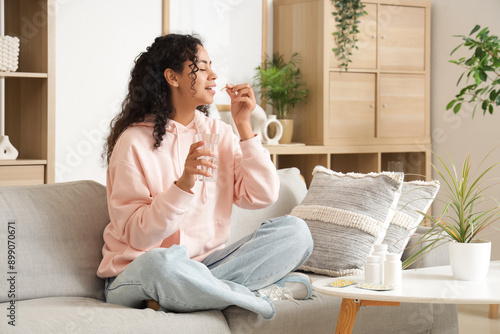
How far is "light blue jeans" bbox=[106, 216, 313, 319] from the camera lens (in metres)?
1.92

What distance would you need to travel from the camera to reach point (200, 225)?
2285mm

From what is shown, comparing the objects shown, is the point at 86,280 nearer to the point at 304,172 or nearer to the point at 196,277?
the point at 196,277

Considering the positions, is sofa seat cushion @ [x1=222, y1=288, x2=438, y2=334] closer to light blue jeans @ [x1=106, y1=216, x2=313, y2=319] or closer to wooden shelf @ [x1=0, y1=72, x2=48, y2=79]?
light blue jeans @ [x1=106, y1=216, x2=313, y2=319]

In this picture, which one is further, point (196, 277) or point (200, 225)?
point (200, 225)

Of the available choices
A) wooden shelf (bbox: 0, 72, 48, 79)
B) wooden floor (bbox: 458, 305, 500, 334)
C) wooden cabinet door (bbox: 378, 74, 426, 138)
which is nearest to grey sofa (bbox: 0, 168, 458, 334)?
wooden floor (bbox: 458, 305, 500, 334)

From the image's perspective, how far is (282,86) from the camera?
4.41 metres

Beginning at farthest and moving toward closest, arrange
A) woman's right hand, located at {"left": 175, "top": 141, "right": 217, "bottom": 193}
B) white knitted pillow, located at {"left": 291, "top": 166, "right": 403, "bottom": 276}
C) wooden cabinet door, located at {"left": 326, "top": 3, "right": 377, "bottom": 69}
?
wooden cabinet door, located at {"left": 326, "top": 3, "right": 377, "bottom": 69}, white knitted pillow, located at {"left": 291, "top": 166, "right": 403, "bottom": 276}, woman's right hand, located at {"left": 175, "top": 141, "right": 217, "bottom": 193}

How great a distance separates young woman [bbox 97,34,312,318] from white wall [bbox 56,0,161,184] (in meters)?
1.56

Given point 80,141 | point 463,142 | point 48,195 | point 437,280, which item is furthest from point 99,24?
point 437,280

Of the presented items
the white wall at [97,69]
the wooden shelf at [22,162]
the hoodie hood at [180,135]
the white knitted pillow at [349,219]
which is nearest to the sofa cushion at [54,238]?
the hoodie hood at [180,135]

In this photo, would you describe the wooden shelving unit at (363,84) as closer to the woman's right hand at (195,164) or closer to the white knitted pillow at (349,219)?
the white knitted pillow at (349,219)

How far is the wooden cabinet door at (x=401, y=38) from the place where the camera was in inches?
177

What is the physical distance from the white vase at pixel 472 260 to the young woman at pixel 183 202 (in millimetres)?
485

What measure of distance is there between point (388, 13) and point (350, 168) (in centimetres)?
104
